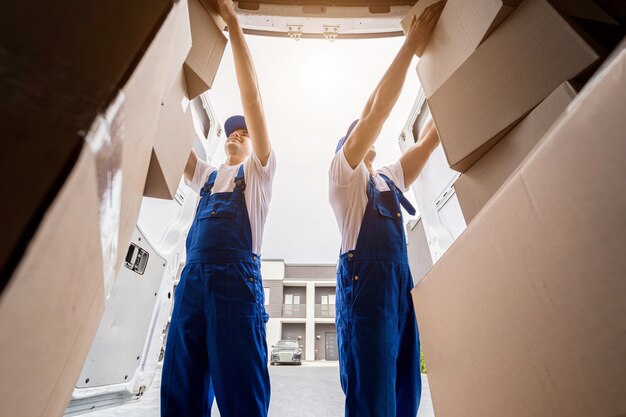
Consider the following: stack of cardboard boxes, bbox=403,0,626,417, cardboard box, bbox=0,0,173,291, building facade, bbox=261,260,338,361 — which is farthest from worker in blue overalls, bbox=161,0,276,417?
building facade, bbox=261,260,338,361

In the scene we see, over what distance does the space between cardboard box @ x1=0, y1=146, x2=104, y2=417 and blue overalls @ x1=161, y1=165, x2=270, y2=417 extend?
2.18 ft

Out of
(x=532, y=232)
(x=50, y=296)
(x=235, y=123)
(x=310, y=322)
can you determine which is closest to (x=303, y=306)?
(x=310, y=322)

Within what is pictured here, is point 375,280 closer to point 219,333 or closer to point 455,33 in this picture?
point 219,333

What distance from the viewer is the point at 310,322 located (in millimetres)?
15914

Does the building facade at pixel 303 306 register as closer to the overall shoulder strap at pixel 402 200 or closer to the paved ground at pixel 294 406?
the paved ground at pixel 294 406

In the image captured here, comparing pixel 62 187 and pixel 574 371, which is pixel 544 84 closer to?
pixel 574 371

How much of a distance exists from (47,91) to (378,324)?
983 mm

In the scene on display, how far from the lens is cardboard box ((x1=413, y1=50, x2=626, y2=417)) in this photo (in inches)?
12.6

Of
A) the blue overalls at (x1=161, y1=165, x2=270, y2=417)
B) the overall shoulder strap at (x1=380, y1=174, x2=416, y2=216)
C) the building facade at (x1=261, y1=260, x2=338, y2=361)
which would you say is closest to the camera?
the blue overalls at (x1=161, y1=165, x2=270, y2=417)

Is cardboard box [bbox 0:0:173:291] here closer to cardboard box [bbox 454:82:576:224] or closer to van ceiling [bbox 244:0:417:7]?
cardboard box [bbox 454:82:576:224]

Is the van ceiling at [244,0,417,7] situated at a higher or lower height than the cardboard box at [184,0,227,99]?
higher

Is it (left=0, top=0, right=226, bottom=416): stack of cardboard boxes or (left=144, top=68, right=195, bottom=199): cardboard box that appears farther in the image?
(left=144, top=68, right=195, bottom=199): cardboard box

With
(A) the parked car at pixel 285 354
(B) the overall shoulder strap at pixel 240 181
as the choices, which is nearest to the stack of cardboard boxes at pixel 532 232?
(B) the overall shoulder strap at pixel 240 181

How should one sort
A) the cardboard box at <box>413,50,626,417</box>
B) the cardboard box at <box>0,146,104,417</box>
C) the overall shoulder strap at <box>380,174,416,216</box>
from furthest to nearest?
the overall shoulder strap at <box>380,174,416,216</box> < the cardboard box at <box>413,50,626,417</box> < the cardboard box at <box>0,146,104,417</box>
